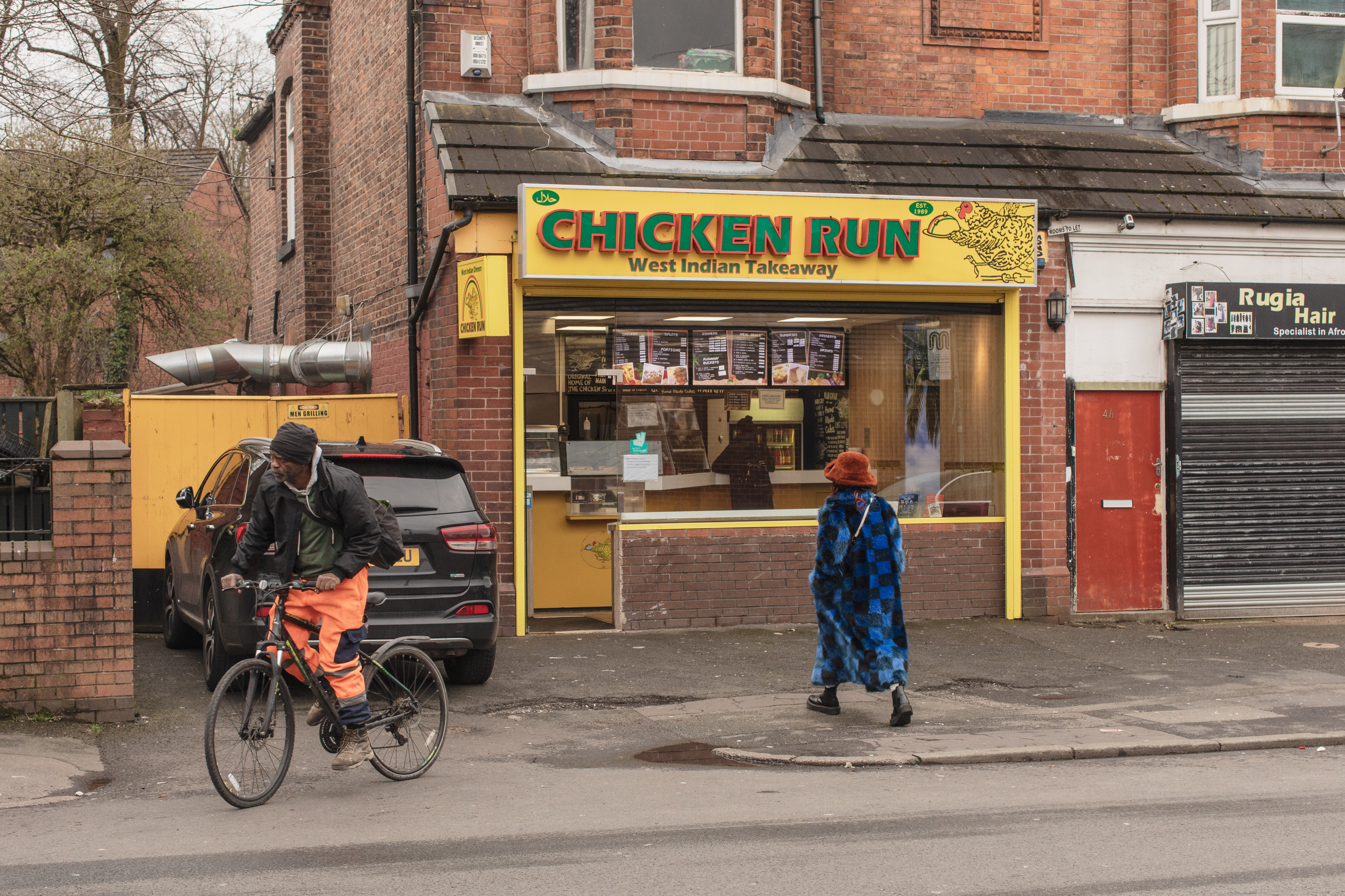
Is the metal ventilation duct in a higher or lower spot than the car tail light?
higher

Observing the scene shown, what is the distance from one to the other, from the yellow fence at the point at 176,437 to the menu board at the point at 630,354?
8.68 ft

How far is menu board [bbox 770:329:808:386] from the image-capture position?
12.0m

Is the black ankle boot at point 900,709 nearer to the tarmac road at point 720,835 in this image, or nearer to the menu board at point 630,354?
the tarmac road at point 720,835

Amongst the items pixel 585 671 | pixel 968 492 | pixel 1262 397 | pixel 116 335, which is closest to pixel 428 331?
pixel 585 671

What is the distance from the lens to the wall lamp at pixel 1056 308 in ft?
39.8

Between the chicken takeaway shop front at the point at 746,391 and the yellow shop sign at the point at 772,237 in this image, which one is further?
the chicken takeaway shop front at the point at 746,391

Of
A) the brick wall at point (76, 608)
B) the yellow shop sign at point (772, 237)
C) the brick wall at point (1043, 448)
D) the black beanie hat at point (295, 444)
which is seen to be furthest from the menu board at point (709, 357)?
the black beanie hat at point (295, 444)

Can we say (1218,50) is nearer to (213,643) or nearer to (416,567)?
(416,567)

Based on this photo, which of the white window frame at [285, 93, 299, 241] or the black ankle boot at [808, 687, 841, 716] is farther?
the white window frame at [285, 93, 299, 241]

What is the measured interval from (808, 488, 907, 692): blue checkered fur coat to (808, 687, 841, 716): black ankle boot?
13 cm

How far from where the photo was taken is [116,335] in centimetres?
2009

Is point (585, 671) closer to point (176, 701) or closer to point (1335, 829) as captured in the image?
point (176, 701)

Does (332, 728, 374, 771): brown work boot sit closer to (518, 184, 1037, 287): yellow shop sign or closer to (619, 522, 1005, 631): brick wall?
(619, 522, 1005, 631): brick wall

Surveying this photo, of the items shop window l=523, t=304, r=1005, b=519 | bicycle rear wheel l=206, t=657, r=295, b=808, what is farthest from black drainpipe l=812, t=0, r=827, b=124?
bicycle rear wheel l=206, t=657, r=295, b=808
